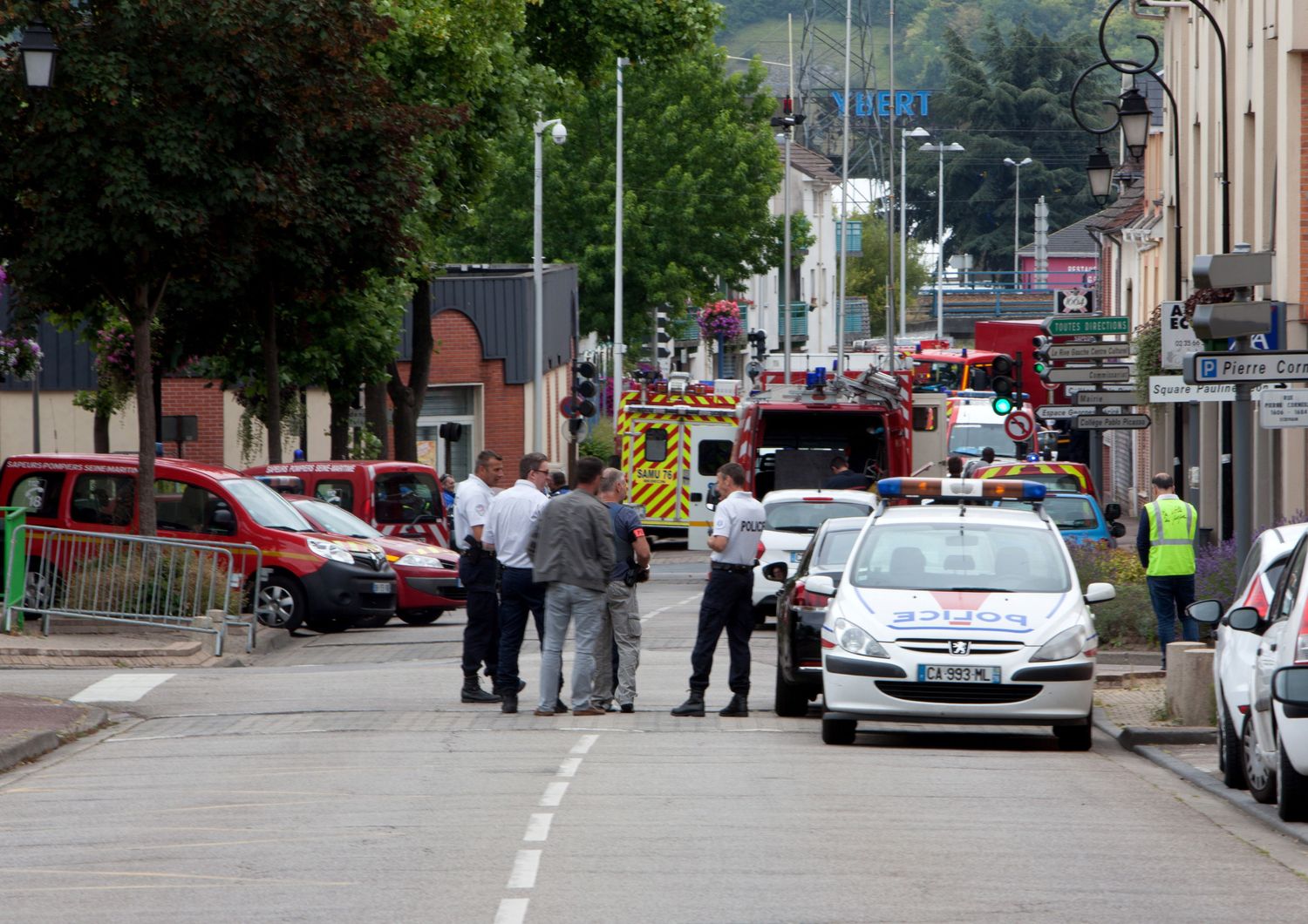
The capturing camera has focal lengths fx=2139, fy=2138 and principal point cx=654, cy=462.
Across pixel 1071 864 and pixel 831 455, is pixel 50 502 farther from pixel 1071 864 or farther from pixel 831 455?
pixel 1071 864

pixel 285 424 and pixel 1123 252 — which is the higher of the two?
pixel 1123 252

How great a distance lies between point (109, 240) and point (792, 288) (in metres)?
82.1

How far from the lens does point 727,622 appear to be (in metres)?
15.1

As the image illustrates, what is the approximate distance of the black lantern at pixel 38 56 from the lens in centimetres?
1905

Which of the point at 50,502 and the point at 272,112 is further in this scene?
the point at 50,502

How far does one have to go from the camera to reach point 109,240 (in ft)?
70.3

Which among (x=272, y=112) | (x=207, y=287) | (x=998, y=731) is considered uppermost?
(x=272, y=112)

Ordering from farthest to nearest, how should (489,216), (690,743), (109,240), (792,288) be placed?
1. (792,288)
2. (489,216)
3. (109,240)
4. (690,743)

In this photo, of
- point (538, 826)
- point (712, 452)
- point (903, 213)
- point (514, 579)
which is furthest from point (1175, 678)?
point (903, 213)

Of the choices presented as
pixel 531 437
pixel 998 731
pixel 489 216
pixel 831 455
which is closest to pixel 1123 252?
pixel 531 437

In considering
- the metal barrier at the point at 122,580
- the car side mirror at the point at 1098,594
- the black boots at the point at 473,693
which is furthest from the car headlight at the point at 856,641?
the metal barrier at the point at 122,580

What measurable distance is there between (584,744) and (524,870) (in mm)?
4674

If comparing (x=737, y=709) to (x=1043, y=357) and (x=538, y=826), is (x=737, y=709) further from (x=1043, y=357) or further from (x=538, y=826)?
(x=1043, y=357)

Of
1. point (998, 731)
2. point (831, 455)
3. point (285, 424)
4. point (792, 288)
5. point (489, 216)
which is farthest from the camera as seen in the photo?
point (792, 288)
